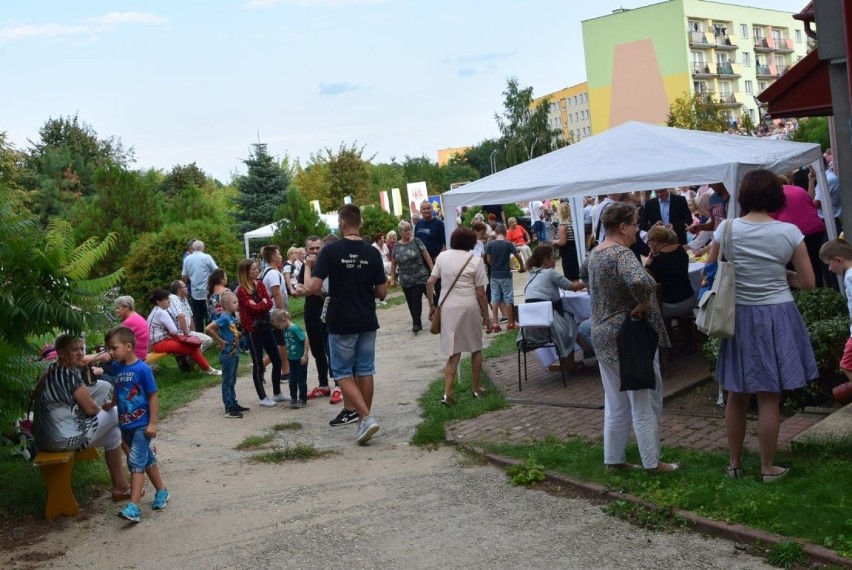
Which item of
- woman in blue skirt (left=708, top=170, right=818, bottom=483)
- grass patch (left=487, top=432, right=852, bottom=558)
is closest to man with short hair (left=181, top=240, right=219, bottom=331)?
grass patch (left=487, top=432, right=852, bottom=558)

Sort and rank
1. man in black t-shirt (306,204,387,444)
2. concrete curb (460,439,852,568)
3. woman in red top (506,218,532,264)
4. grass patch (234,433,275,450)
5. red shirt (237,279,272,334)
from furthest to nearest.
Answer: woman in red top (506,218,532,264), red shirt (237,279,272,334), grass patch (234,433,275,450), man in black t-shirt (306,204,387,444), concrete curb (460,439,852,568)

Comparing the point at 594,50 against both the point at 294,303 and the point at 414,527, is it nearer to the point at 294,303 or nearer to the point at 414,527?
the point at 294,303

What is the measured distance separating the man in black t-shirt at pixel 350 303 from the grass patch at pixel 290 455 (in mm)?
433

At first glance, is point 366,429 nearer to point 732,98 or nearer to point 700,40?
point 700,40

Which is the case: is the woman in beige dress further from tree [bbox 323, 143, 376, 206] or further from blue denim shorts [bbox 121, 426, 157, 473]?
tree [bbox 323, 143, 376, 206]

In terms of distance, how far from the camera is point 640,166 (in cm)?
1000

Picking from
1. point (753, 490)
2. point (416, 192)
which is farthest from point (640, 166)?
point (416, 192)

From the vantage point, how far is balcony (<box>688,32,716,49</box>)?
309 ft

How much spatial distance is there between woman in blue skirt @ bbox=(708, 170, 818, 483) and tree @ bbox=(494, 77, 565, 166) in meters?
88.8

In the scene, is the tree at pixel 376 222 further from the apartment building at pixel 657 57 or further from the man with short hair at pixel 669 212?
the apartment building at pixel 657 57

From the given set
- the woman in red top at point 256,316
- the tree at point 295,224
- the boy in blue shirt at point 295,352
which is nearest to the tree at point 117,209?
the tree at point 295,224

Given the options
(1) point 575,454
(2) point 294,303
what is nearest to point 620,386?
(1) point 575,454

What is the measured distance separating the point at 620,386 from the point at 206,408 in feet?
21.5

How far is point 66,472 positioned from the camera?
709 centimetres
